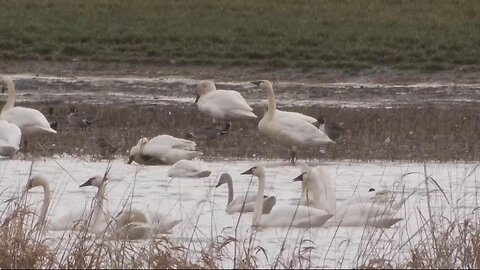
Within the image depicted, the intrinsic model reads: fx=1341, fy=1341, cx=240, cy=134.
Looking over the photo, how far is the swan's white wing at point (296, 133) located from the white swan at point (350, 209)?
10.5ft

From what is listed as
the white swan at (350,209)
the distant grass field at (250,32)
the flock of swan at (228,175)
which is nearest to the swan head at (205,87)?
the flock of swan at (228,175)

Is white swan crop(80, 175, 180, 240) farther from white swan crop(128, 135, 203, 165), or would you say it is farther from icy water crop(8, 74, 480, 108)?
icy water crop(8, 74, 480, 108)

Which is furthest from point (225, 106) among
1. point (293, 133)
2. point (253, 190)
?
point (253, 190)

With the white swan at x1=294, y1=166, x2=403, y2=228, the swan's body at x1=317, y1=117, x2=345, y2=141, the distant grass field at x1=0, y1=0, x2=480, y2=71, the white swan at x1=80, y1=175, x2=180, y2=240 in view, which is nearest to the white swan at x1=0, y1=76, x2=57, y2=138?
the swan's body at x1=317, y1=117, x2=345, y2=141

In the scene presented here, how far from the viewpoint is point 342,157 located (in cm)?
1309

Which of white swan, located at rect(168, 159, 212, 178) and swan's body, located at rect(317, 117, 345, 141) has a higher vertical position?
white swan, located at rect(168, 159, 212, 178)

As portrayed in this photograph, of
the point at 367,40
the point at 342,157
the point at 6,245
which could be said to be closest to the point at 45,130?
the point at 342,157

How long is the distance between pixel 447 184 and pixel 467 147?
2.91 m

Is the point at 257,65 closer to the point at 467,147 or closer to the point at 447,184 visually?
the point at 467,147

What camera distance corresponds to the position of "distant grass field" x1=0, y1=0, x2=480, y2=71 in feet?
77.2

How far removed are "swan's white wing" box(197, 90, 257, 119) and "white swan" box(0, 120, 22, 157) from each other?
347 centimetres

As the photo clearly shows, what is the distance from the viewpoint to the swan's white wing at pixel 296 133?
1323cm

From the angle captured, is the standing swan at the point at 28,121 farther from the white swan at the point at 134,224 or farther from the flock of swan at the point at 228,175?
the white swan at the point at 134,224

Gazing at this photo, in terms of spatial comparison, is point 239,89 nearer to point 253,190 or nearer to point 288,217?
point 253,190
